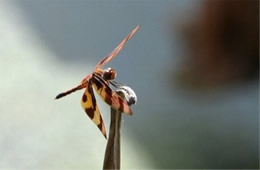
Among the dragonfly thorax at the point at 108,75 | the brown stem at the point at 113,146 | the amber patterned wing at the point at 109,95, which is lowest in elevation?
the brown stem at the point at 113,146

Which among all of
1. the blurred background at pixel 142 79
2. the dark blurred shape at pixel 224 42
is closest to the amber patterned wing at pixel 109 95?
the blurred background at pixel 142 79

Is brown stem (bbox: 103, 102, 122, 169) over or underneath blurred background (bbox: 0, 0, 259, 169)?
underneath

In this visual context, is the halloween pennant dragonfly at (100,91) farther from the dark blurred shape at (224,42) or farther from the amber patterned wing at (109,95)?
the dark blurred shape at (224,42)

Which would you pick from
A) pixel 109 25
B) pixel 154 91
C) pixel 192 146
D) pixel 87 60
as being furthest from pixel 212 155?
pixel 109 25

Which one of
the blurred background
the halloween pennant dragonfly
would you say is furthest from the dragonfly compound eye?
the blurred background

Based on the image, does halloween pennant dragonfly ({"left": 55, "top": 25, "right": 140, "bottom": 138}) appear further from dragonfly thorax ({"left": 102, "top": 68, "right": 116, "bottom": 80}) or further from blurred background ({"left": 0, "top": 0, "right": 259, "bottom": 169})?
blurred background ({"left": 0, "top": 0, "right": 259, "bottom": 169})

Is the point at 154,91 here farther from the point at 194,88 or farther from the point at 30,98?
the point at 30,98

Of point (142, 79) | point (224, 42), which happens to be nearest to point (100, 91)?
point (142, 79)

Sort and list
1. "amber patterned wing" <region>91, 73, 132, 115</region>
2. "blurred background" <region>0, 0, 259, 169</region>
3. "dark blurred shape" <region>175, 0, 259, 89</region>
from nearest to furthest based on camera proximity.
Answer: "amber patterned wing" <region>91, 73, 132, 115</region> < "blurred background" <region>0, 0, 259, 169</region> < "dark blurred shape" <region>175, 0, 259, 89</region>

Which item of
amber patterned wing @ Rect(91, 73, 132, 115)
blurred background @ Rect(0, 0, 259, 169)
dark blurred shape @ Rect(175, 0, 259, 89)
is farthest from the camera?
dark blurred shape @ Rect(175, 0, 259, 89)
